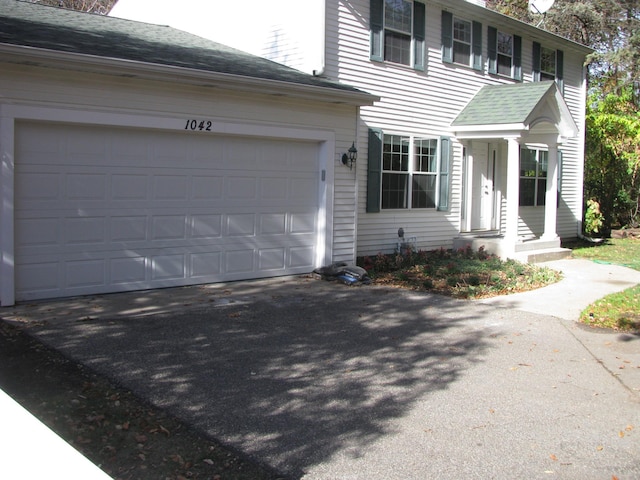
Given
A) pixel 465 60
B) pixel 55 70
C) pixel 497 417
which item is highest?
pixel 465 60

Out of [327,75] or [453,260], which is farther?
[453,260]

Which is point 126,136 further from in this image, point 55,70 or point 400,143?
point 400,143

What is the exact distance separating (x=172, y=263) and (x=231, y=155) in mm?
2007

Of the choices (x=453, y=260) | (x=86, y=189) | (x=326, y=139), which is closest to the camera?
(x=86, y=189)

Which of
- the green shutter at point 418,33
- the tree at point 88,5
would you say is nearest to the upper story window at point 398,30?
the green shutter at point 418,33

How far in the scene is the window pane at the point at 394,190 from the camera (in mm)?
13398

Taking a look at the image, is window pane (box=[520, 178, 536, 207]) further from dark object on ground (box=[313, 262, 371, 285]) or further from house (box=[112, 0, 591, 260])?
dark object on ground (box=[313, 262, 371, 285])

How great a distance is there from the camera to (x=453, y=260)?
13.5 m

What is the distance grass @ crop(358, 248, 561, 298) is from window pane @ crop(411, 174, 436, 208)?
1097 millimetres

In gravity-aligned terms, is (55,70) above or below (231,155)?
above

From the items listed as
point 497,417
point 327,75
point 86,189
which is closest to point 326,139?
point 327,75

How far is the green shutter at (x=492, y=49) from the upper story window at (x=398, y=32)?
2.81m

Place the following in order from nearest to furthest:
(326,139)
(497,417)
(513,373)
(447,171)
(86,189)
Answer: (497,417) → (513,373) → (86,189) → (326,139) → (447,171)

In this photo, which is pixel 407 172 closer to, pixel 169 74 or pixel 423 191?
pixel 423 191
